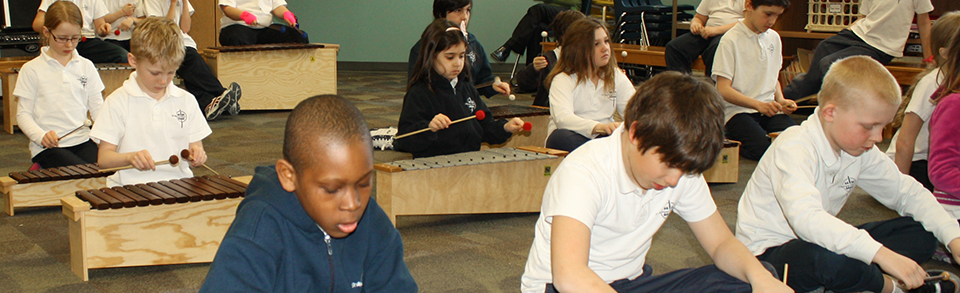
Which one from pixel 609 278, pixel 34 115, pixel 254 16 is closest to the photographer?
pixel 609 278

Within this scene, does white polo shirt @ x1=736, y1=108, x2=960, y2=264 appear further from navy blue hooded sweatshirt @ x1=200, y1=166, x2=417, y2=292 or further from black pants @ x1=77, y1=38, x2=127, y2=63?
black pants @ x1=77, y1=38, x2=127, y2=63

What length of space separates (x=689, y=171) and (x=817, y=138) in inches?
33.2

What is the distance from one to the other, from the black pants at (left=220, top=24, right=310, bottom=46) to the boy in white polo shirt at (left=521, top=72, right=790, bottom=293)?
5.48 metres

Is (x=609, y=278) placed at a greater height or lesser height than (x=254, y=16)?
lesser

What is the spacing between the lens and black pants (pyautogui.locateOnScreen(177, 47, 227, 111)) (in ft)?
21.2

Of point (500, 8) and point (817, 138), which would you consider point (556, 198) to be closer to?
point (817, 138)

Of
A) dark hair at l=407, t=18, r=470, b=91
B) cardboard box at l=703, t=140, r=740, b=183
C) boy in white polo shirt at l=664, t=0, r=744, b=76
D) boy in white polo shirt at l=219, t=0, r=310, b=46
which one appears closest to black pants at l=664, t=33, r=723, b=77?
boy in white polo shirt at l=664, t=0, r=744, b=76

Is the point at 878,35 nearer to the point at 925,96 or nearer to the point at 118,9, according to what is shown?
the point at 925,96

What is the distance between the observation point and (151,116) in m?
3.25

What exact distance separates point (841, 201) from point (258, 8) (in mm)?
5657

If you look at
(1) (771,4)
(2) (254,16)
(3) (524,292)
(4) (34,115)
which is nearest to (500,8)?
(2) (254,16)

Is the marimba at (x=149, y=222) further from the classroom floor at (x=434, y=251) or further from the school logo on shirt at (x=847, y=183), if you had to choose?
the school logo on shirt at (x=847, y=183)

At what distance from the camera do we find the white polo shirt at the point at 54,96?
4.13 m

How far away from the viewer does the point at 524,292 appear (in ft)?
→ 7.16
